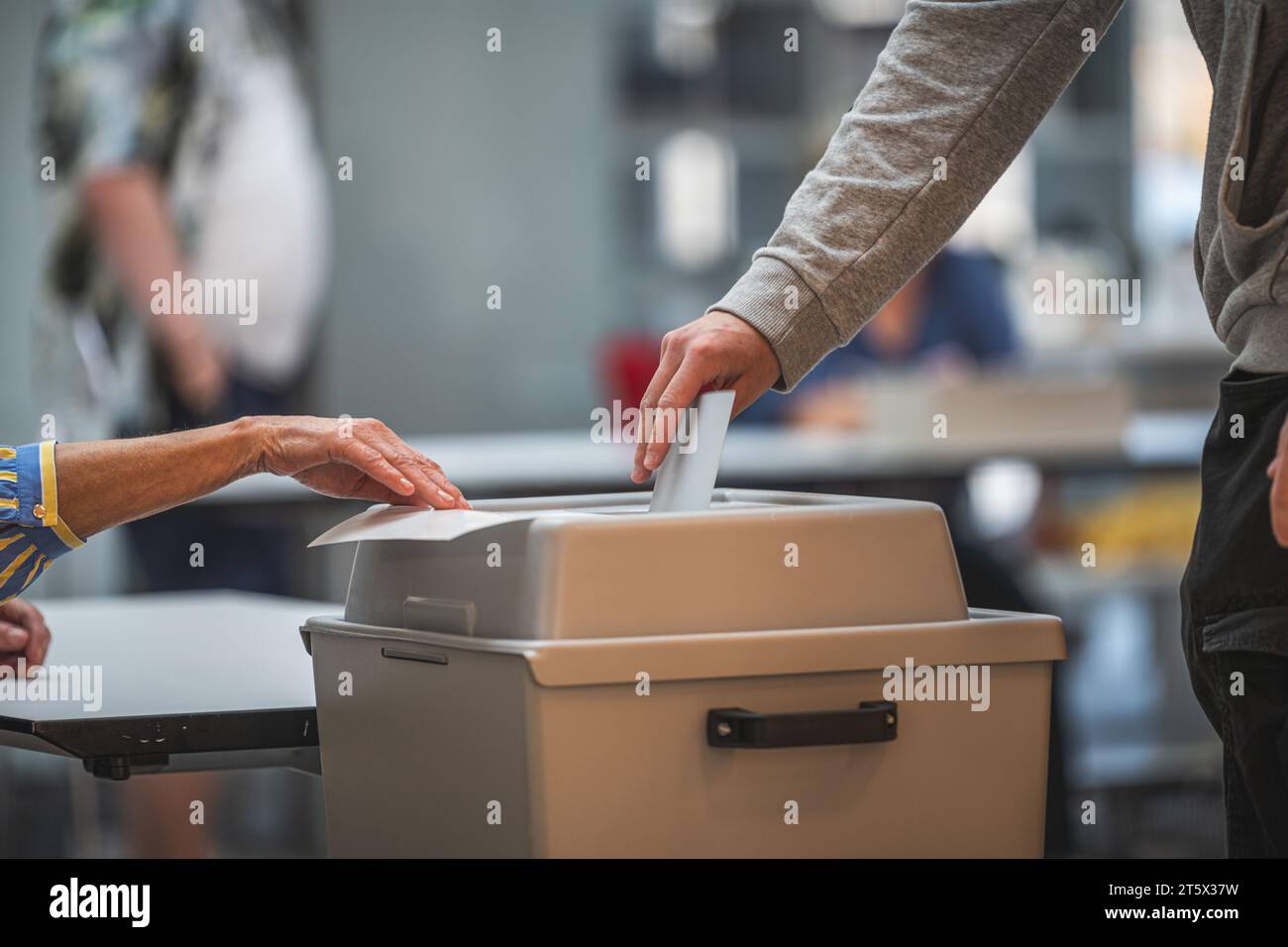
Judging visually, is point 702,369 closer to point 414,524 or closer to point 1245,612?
point 414,524

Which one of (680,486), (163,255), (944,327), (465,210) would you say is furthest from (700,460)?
(465,210)

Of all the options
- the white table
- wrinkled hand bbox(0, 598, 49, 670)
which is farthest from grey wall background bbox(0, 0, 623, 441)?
wrinkled hand bbox(0, 598, 49, 670)

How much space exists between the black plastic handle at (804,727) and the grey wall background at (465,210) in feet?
15.0

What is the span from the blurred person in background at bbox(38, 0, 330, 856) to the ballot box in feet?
6.26

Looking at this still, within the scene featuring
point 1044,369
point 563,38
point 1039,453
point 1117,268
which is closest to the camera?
point 1039,453

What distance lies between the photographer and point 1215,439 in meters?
1.02

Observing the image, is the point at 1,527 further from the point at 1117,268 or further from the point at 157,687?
the point at 1117,268

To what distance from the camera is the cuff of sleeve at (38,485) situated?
1.10 meters

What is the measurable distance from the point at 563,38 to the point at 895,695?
491cm

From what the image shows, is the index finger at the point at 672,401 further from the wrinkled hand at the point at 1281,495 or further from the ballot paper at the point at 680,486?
the wrinkled hand at the point at 1281,495

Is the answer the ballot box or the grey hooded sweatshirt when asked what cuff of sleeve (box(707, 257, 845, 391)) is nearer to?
the grey hooded sweatshirt

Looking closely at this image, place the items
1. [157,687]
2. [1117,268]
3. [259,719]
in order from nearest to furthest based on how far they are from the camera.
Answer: [259,719]
[157,687]
[1117,268]
